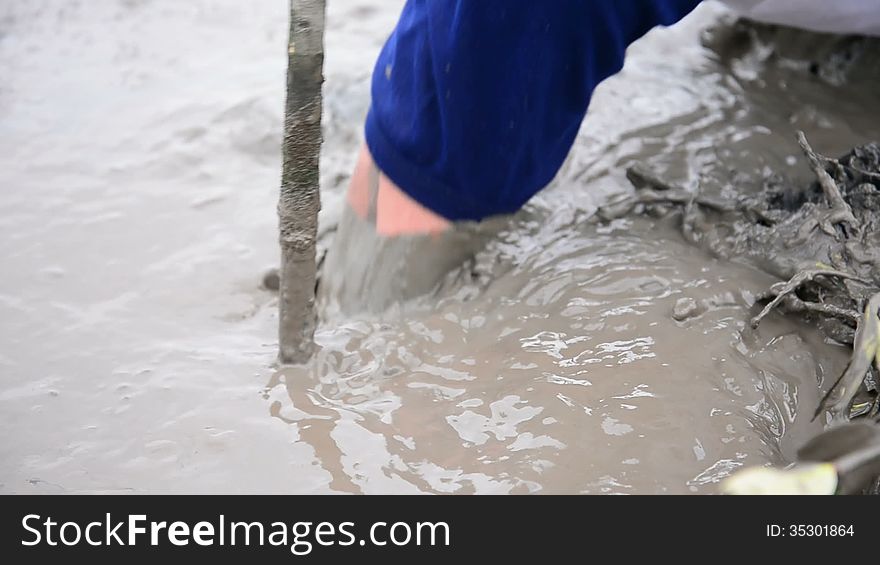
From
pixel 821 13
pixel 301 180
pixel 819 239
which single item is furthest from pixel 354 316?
pixel 821 13

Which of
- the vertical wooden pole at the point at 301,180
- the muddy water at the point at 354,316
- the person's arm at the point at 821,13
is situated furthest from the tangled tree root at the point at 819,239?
the vertical wooden pole at the point at 301,180

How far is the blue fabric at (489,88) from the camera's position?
149 cm

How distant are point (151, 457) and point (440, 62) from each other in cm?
78

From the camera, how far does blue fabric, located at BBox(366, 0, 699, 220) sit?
4.90 ft

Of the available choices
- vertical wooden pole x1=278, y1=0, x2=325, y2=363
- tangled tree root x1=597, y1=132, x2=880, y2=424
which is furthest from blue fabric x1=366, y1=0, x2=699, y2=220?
tangled tree root x1=597, y1=132, x2=880, y2=424

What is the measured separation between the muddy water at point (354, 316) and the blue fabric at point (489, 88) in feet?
0.79

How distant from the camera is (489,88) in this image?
5.07ft

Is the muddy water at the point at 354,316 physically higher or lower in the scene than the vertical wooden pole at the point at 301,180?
lower

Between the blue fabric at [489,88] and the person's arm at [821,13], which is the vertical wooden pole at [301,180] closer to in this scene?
the blue fabric at [489,88]

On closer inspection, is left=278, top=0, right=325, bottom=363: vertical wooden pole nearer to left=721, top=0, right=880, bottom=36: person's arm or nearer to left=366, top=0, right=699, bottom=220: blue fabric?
left=366, top=0, right=699, bottom=220: blue fabric
